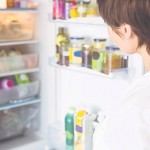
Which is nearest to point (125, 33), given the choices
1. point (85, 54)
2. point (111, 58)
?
point (111, 58)

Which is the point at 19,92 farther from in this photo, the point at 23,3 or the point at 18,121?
the point at 23,3

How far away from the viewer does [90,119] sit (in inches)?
70.4

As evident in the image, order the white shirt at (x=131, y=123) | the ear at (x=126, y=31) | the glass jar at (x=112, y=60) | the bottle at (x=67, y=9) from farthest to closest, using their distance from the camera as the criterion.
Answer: the bottle at (x=67, y=9) → the glass jar at (x=112, y=60) → the ear at (x=126, y=31) → the white shirt at (x=131, y=123)

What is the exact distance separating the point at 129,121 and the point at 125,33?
25cm

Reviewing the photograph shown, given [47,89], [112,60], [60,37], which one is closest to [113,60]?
[112,60]

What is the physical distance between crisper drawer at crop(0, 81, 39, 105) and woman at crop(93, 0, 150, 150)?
141 cm

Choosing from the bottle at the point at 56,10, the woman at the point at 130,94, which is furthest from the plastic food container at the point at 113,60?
the woman at the point at 130,94

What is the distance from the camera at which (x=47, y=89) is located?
7.47 feet

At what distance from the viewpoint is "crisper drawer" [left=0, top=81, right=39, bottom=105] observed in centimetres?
217

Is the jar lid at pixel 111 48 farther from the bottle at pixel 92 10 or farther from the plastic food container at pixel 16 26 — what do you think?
the plastic food container at pixel 16 26

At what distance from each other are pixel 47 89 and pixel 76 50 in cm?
55

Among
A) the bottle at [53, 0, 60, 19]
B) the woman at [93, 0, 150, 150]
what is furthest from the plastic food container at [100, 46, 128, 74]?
the woman at [93, 0, 150, 150]

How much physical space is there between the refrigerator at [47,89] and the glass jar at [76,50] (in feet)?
0.12

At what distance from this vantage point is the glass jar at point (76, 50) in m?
1.81
